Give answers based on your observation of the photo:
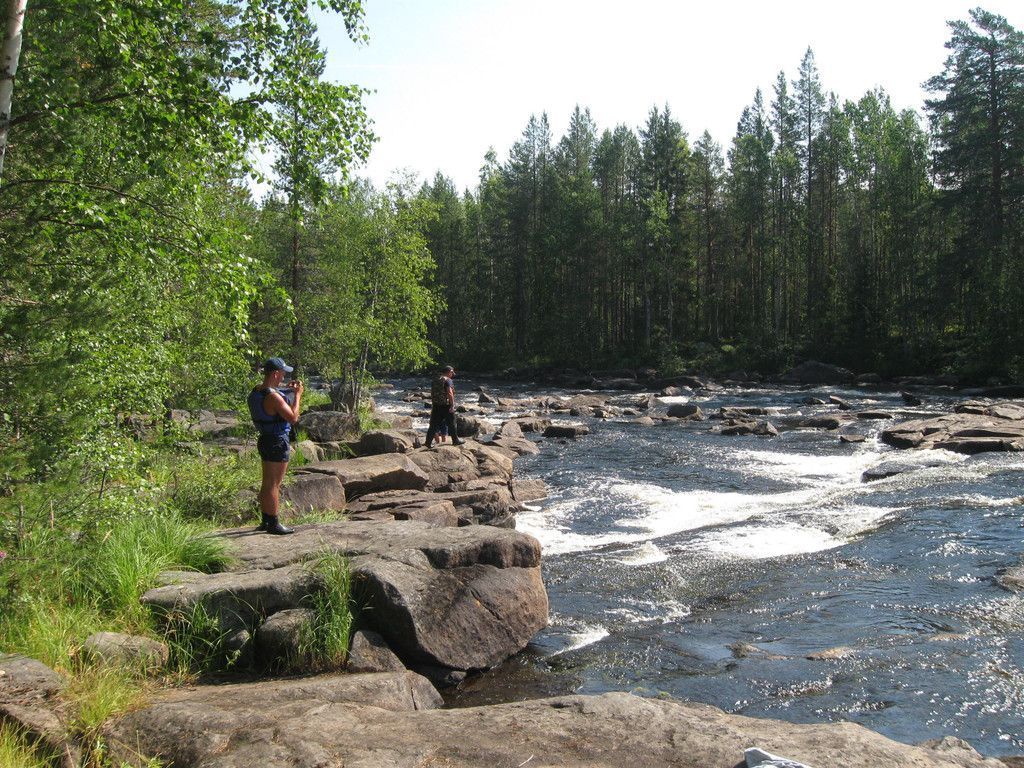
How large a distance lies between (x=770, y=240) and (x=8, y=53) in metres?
51.1

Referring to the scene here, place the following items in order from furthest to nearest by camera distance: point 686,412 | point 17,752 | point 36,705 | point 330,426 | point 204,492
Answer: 1. point 686,412
2. point 330,426
3. point 204,492
4. point 36,705
5. point 17,752

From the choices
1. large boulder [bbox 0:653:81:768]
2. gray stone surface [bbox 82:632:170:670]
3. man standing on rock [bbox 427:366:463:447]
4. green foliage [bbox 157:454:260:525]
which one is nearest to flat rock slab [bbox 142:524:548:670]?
gray stone surface [bbox 82:632:170:670]

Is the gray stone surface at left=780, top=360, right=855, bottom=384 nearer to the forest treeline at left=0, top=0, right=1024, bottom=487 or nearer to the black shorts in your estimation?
the forest treeline at left=0, top=0, right=1024, bottom=487

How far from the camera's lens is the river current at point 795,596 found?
6648mm

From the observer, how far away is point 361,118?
26.7 feet

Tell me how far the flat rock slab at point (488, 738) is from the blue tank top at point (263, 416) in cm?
389

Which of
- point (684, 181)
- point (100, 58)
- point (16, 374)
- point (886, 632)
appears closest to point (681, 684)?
point (886, 632)

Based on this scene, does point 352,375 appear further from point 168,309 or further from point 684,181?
point 684,181

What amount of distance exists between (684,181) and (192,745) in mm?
55233

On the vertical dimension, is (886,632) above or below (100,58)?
below

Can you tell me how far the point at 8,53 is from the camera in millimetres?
5062

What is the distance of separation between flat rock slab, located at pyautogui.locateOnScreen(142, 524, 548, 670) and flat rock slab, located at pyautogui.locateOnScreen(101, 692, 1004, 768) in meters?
1.51

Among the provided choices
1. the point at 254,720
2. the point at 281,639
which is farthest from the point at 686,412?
the point at 254,720

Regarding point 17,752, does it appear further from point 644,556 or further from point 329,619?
point 644,556
